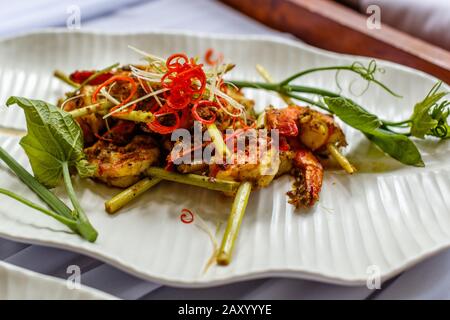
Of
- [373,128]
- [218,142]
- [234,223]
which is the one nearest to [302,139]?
[373,128]

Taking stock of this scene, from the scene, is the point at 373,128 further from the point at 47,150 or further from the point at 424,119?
the point at 47,150

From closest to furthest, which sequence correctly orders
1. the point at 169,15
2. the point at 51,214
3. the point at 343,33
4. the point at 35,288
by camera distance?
the point at 35,288, the point at 51,214, the point at 343,33, the point at 169,15

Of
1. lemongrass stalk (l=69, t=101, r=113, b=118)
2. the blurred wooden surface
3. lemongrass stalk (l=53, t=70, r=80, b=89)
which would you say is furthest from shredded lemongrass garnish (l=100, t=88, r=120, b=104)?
the blurred wooden surface

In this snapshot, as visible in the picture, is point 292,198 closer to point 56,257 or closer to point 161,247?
point 161,247

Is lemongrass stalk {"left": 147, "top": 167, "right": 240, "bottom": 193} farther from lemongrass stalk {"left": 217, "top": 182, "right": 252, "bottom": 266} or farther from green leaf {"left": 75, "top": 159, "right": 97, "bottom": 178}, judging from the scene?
green leaf {"left": 75, "top": 159, "right": 97, "bottom": 178}

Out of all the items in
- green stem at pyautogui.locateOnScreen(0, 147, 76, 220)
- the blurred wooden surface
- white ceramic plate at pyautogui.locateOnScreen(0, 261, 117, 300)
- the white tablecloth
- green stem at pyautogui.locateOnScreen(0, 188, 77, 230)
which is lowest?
white ceramic plate at pyautogui.locateOnScreen(0, 261, 117, 300)

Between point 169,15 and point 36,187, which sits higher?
point 169,15
